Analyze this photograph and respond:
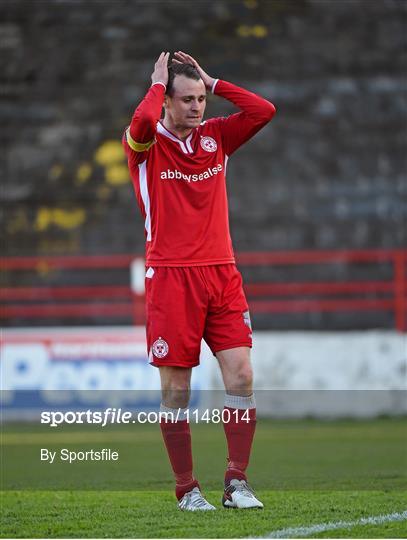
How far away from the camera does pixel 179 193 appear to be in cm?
581

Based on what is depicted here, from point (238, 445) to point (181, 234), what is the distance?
104 centimetres

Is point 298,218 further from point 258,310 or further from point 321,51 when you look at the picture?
point 321,51

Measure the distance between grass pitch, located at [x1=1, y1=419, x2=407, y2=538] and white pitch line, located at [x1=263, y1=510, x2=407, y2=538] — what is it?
3cm

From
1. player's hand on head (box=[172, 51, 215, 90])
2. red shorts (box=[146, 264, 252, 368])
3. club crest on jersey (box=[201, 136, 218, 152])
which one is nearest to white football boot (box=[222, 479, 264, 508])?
red shorts (box=[146, 264, 252, 368])

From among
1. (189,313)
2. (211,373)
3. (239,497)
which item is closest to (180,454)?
(239,497)

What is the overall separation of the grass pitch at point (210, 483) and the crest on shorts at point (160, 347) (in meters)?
0.74

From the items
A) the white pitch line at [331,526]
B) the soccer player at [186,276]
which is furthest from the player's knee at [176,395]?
the white pitch line at [331,526]

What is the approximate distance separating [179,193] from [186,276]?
15.6 inches

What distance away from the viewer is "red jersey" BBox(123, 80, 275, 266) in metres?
5.79

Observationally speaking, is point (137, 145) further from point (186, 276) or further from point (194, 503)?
point (194, 503)

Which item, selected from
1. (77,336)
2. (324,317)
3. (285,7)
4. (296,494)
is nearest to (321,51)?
(285,7)

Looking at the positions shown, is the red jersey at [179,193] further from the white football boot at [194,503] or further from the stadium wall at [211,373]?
the stadium wall at [211,373]

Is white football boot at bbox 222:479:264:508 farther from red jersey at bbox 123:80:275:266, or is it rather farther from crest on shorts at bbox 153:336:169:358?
red jersey at bbox 123:80:275:266

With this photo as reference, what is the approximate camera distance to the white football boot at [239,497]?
567cm
